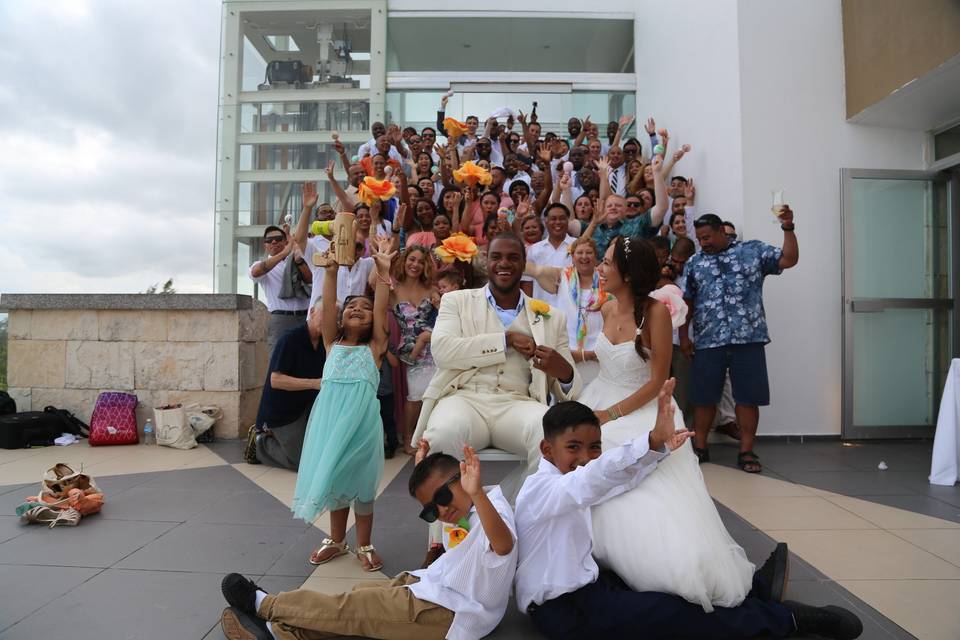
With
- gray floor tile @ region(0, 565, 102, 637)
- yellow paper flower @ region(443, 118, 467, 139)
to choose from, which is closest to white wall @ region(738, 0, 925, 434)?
yellow paper flower @ region(443, 118, 467, 139)

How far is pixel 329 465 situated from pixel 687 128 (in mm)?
6594

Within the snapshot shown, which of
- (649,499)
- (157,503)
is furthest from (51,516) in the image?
(649,499)

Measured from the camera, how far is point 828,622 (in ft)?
7.66

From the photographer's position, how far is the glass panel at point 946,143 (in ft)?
20.1

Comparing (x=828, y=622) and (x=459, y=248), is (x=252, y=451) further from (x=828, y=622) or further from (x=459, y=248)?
(x=828, y=622)

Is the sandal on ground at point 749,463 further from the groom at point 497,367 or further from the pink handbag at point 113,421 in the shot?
the pink handbag at point 113,421

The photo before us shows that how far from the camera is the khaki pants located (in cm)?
228

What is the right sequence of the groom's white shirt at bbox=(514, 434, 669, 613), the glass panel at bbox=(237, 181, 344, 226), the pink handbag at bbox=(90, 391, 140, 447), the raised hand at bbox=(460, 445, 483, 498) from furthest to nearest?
the glass panel at bbox=(237, 181, 344, 226), the pink handbag at bbox=(90, 391, 140, 447), the groom's white shirt at bbox=(514, 434, 669, 613), the raised hand at bbox=(460, 445, 483, 498)

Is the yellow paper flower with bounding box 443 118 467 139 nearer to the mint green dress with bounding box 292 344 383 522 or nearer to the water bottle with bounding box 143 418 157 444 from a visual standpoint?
the water bottle with bounding box 143 418 157 444

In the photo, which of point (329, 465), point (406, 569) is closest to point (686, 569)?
point (406, 569)

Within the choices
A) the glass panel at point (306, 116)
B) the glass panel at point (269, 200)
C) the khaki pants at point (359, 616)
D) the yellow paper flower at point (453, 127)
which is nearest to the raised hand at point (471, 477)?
the khaki pants at point (359, 616)

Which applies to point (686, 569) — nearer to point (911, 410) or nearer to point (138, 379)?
point (911, 410)

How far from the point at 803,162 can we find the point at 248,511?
5.81 m

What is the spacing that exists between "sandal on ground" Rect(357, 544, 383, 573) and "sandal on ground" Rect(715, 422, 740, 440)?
4.25m
